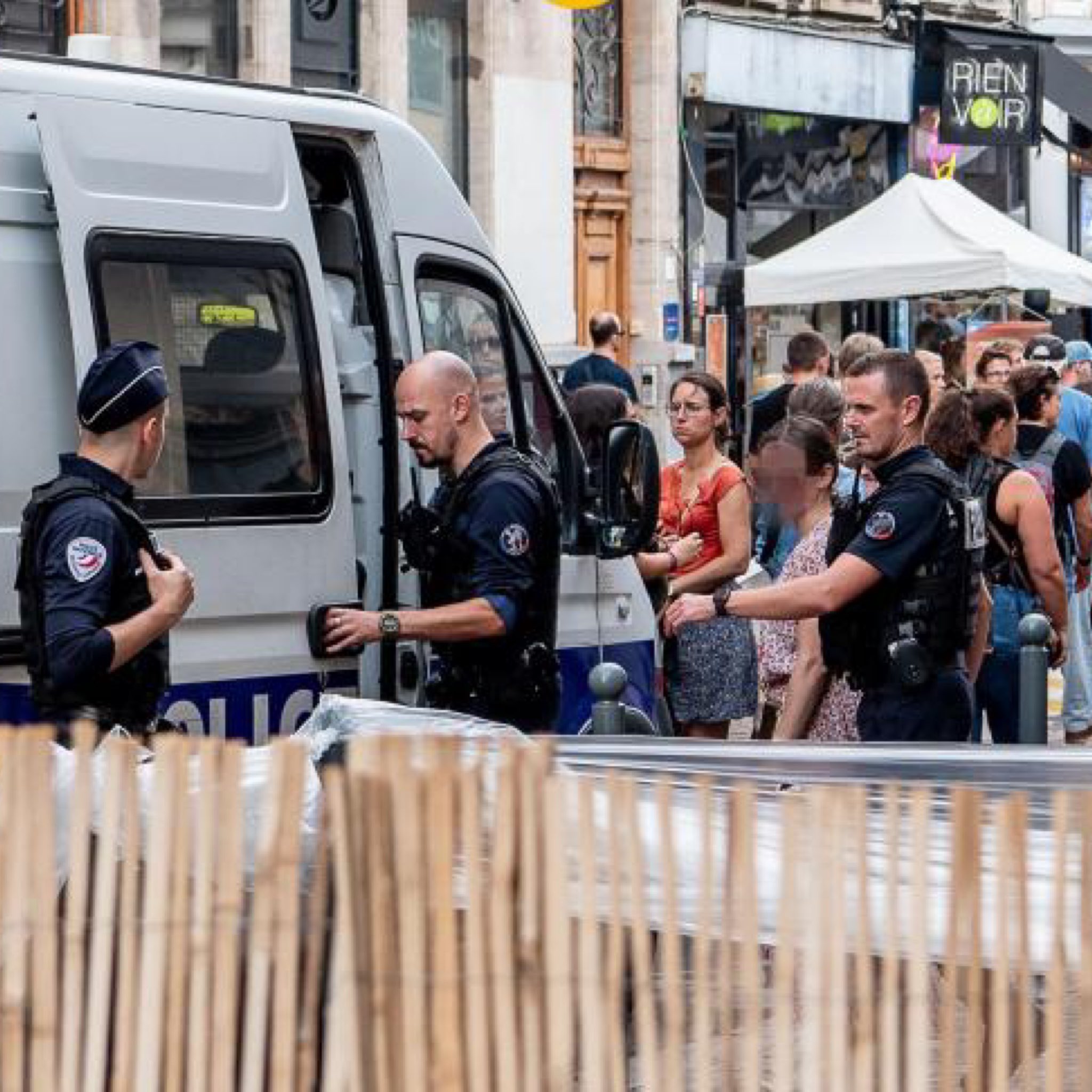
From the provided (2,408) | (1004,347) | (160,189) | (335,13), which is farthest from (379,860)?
(335,13)

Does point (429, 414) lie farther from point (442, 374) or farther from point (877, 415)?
point (877, 415)

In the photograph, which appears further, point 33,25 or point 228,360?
point 33,25

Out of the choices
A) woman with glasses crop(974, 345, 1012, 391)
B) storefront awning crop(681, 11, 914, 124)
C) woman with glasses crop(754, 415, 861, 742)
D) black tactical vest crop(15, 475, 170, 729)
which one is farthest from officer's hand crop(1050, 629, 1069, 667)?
storefront awning crop(681, 11, 914, 124)

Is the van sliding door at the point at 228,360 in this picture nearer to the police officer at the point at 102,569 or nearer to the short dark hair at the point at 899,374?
the police officer at the point at 102,569

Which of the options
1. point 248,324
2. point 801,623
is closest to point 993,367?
point 801,623

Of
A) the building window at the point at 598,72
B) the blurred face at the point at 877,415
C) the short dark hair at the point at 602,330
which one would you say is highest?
the building window at the point at 598,72

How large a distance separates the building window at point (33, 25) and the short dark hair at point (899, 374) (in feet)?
40.8

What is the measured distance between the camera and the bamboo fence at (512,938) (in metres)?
3.72

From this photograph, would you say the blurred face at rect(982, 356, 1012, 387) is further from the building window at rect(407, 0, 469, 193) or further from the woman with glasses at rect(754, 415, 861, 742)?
the building window at rect(407, 0, 469, 193)

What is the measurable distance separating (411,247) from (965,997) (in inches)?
178

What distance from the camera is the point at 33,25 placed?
20.0 metres

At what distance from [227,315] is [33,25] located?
13.1 m

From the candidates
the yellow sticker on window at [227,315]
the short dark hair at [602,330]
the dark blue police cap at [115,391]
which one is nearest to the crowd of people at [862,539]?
the yellow sticker on window at [227,315]

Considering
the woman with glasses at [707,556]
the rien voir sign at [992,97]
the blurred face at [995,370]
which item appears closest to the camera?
the woman with glasses at [707,556]
